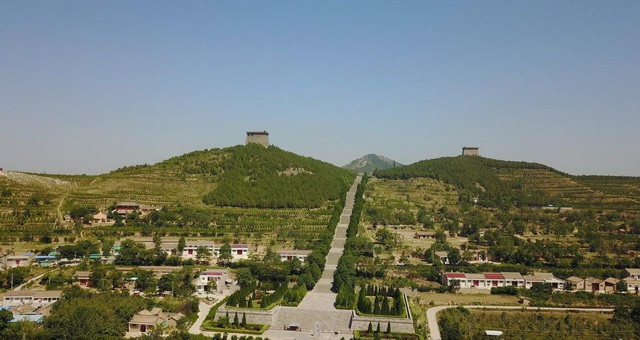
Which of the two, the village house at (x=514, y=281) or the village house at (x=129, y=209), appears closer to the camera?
the village house at (x=514, y=281)

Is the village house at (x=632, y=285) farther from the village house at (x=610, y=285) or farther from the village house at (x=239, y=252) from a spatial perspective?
the village house at (x=239, y=252)

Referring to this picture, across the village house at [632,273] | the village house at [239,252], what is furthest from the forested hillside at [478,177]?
the village house at [239,252]

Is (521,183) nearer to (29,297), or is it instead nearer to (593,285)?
(593,285)

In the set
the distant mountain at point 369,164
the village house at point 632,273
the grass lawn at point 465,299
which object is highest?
the distant mountain at point 369,164

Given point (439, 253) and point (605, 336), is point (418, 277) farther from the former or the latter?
point (605, 336)

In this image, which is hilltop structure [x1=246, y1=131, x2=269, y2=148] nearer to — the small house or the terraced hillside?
the terraced hillside

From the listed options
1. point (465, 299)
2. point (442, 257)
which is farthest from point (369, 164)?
point (465, 299)
